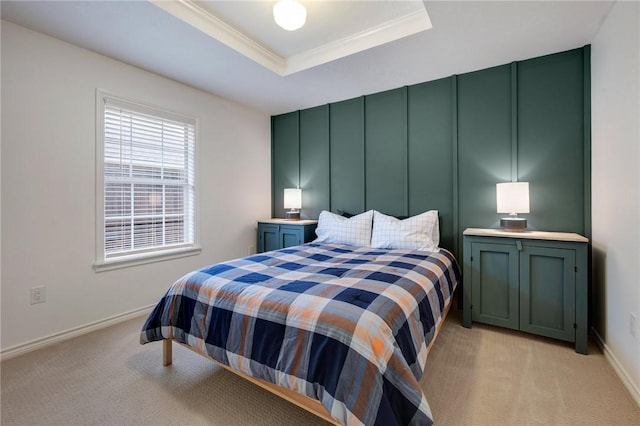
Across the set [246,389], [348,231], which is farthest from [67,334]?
[348,231]

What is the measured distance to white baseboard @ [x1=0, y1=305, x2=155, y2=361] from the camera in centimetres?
214

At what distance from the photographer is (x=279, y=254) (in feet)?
8.41

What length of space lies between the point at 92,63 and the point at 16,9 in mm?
569

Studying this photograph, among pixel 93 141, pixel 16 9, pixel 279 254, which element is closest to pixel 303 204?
pixel 279 254

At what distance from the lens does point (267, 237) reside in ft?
13.2

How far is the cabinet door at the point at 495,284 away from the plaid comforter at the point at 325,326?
0.50 metres

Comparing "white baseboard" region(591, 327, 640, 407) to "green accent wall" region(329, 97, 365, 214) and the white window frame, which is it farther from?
the white window frame

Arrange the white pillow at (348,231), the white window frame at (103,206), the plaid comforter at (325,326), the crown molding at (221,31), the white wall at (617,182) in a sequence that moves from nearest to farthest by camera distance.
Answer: the plaid comforter at (325,326)
the white wall at (617,182)
the crown molding at (221,31)
the white window frame at (103,206)
the white pillow at (348,231)

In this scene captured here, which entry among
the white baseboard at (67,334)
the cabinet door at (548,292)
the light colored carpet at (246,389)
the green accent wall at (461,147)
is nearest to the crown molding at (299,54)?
the green accent wall at (461,147)

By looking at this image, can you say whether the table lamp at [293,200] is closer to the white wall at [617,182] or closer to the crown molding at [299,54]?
the crown molding at [299,54]

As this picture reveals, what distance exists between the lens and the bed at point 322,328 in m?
1.18

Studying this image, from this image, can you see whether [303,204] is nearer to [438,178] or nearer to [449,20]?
[438,178]

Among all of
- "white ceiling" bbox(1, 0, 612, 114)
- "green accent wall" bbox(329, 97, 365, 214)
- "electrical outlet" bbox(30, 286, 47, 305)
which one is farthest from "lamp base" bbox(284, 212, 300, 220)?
"electrical outlet" bbox(30, 286, 47, 305)

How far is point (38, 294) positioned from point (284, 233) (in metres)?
2.37
